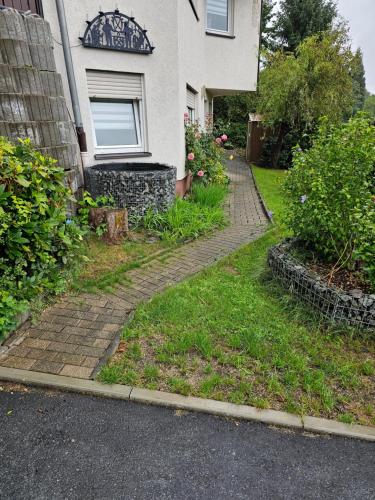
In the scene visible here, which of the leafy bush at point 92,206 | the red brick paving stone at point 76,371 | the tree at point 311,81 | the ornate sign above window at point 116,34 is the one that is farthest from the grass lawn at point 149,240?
the tree at point 311,81

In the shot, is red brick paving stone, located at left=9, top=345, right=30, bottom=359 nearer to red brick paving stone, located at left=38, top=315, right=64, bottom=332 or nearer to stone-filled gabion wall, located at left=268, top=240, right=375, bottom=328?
red brick paving stone, located at left=38, top=315, right=64, bottom=332

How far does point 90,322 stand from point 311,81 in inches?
487

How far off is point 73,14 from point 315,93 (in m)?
9.71

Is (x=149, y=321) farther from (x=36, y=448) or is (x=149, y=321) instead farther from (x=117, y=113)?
(x=117, y=113)

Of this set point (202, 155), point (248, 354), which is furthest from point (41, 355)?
point (202, 155)

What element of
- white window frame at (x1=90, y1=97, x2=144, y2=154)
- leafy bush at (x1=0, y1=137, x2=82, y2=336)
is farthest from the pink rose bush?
leafy bush at (x1=0, y1=137, x2=82, y2=336)

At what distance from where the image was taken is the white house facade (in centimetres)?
531

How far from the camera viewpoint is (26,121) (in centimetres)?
427

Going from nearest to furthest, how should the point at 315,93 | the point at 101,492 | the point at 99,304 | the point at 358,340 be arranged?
the point at 101,492
the point at 358,340
the point at 99,304
the point at 315,93

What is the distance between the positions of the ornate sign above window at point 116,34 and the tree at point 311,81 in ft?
25.1

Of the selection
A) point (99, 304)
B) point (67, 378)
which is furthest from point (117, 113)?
point (67, 378)

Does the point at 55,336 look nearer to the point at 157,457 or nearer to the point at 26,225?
the point at 26,225

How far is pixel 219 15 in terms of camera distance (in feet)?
31.8

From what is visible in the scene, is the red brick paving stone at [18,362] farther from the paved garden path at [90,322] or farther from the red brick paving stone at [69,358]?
the red brick paving stone at [69,358]
